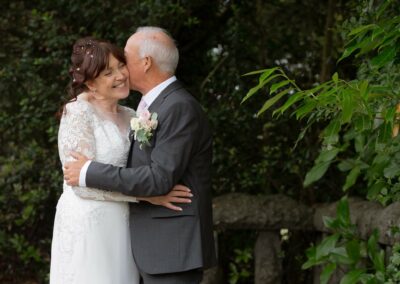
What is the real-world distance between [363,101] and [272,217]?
9.44ft

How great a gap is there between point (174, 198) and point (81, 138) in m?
0.48

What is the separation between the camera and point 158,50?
147 inches

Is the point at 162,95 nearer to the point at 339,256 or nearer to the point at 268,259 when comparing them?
the point at 339,256

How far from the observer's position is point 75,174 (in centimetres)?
363

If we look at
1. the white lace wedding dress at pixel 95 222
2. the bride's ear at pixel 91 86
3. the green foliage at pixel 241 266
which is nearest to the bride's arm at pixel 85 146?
the white lace wedding dress at pixel 95 222

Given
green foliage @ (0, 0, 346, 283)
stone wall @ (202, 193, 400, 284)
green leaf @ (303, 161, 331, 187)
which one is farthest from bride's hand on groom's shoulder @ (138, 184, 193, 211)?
green foliage @ (0, 0, 346, 283)

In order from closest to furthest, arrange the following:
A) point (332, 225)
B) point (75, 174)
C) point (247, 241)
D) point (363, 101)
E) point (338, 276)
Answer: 1. point (363, 101)
2. point (75, 174)
3. point (332, 225)
4. point (338, 276)
5. point (247, 241)

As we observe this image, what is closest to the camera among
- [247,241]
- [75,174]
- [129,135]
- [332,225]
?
[75,174]

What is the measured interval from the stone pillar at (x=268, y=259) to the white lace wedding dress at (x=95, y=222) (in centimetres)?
198

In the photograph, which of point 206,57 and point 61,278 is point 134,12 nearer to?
point 206,57

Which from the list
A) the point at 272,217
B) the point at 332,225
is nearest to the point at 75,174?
the point at 332,225

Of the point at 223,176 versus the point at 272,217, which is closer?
the point at 272,217

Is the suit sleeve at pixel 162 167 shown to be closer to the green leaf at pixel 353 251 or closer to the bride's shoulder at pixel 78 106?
the bride's shoulder at pixel 78 106

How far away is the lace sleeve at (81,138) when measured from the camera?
3.66 m
